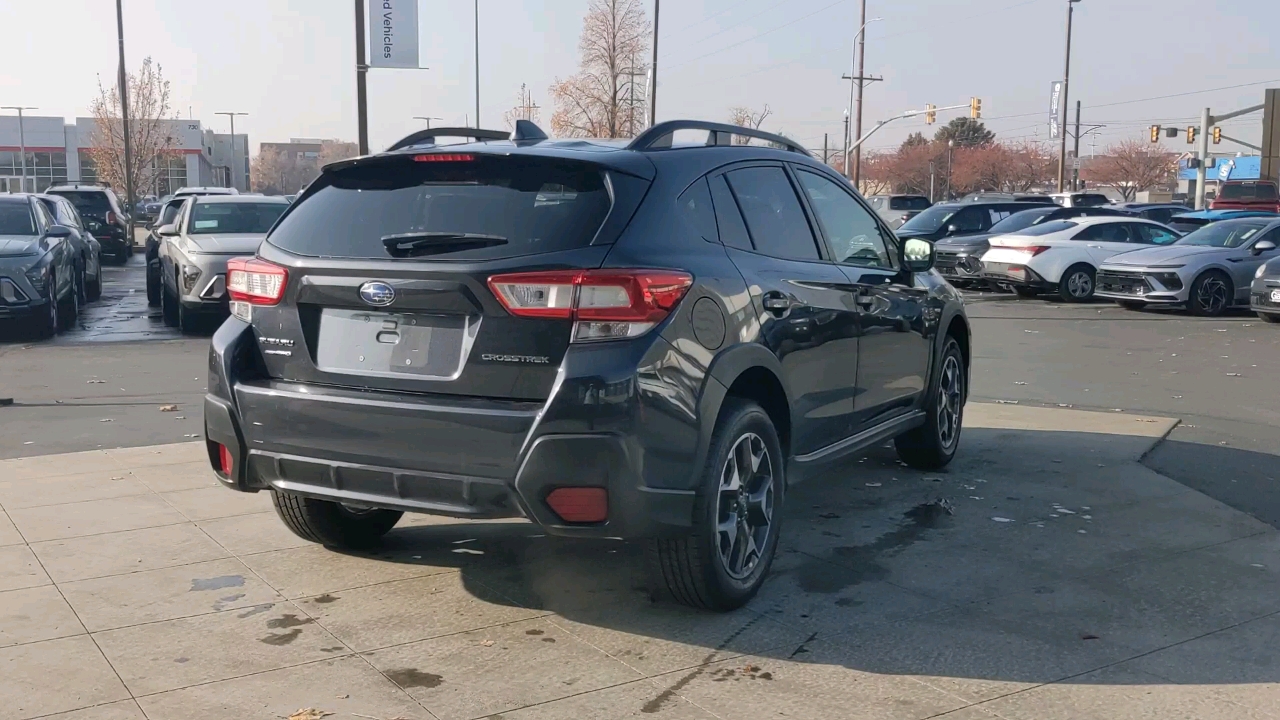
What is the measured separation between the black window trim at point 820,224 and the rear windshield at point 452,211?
5.02ft

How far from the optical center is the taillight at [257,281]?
183 inches

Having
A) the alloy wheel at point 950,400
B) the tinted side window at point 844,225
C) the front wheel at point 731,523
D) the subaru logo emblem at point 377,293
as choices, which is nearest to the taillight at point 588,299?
the subaru logo emblem at point 377,293

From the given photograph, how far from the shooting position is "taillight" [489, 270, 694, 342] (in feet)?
13.5

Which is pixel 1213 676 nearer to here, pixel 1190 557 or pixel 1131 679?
pixel 1131 679

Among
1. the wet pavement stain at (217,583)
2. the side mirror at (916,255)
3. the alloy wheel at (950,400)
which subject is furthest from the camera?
the alloy wheel at (950,400)

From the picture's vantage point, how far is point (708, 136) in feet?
17.4

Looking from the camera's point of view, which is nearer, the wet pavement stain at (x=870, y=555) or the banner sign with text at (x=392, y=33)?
the wet pavement stain at (x=870, y=555)

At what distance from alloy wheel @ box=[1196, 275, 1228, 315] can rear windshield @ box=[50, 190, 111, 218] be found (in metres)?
23.6

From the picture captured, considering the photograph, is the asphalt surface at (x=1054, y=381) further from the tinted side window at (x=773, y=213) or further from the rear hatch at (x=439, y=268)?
the rear hatch at (x=439, y=268)

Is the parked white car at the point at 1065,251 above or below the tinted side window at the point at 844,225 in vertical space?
below

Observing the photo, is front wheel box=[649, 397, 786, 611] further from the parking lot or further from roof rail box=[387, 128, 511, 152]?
roof rail box=[387, 128, 511, 152]

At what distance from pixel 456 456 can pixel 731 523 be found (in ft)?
3.58

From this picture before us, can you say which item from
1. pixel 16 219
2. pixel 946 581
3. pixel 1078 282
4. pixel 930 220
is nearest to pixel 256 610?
pixel 946 581

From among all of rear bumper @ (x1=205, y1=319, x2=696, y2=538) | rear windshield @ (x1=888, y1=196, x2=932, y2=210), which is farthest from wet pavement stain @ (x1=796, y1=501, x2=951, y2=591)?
rear windshield @ (x1=888, y1=196, x2=932, y2=210)
